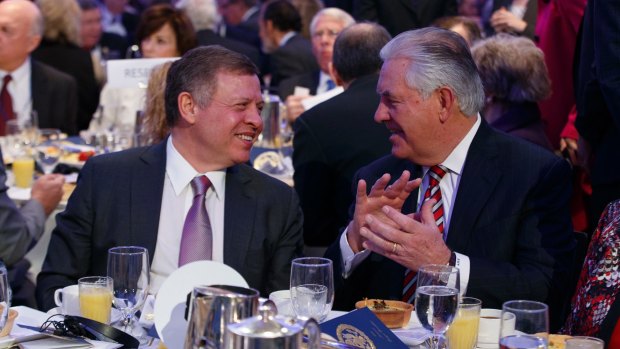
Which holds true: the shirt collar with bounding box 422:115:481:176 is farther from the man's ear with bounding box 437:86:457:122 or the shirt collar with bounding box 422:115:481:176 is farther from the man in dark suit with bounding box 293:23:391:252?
the man in dark suit with bounding box 293:23:391:252

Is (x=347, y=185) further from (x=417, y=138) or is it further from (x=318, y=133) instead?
(x=417, y=138)

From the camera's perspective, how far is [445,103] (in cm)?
337

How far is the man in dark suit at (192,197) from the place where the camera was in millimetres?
3363

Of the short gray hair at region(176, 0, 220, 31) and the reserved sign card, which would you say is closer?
the reserved sign card

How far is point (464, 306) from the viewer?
2447 mm

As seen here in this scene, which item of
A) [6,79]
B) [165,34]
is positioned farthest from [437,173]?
[6,79]

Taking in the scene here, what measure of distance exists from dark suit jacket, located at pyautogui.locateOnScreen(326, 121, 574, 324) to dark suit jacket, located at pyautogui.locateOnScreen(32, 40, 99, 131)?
5439mm

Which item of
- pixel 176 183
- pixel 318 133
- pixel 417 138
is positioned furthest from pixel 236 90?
pixel 318 133

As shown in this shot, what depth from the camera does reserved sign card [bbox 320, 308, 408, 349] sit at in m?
2.40

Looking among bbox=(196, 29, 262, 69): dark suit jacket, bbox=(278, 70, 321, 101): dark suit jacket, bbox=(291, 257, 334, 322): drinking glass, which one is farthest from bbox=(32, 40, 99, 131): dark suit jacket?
bbox=(291, 257, 334, 322): drinking glass

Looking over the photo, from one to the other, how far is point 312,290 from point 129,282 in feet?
1.52

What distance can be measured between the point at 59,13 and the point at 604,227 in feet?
20.4

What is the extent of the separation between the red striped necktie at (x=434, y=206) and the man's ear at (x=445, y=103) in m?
0.17

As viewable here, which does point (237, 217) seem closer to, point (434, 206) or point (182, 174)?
point (182, 174)
